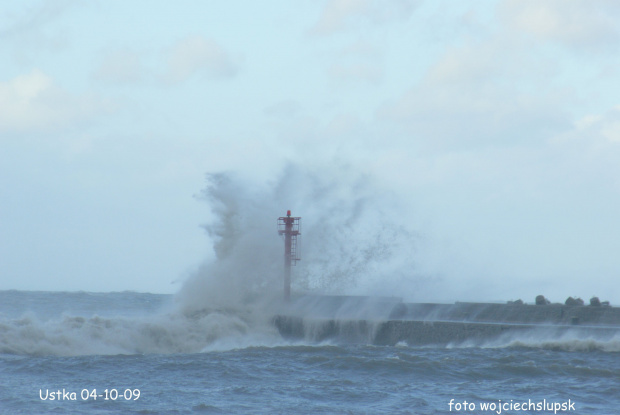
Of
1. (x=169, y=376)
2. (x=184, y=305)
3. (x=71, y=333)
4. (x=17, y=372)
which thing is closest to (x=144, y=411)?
(x=169, y=376)

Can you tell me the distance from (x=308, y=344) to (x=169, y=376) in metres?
6.63

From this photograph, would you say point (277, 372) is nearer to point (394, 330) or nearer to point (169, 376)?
point (169, 376)

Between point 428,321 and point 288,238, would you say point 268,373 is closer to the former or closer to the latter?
point 428,321

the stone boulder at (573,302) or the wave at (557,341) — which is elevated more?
the stone boulder at (573,302)

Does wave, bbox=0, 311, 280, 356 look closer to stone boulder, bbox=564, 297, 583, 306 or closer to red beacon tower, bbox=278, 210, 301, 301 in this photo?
red beacon tower, bbox=278, 210, 301, 301

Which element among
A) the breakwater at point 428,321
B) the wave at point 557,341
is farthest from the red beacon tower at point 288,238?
the wave at point 557,341

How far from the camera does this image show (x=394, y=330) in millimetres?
19828

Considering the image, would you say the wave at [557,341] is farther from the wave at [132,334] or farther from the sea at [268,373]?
the wave at [132,334]

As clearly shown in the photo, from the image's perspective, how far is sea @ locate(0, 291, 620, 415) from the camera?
11.8 metres

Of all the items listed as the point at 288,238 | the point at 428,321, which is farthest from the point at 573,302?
the point at 288,238

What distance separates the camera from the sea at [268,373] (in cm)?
1180

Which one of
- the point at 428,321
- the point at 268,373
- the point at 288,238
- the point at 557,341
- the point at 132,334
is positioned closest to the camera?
the point at 268,373

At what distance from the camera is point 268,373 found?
14.9 metres

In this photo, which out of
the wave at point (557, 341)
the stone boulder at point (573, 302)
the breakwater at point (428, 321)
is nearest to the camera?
the wave at point (557, 341)
